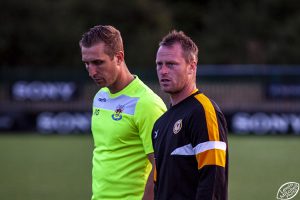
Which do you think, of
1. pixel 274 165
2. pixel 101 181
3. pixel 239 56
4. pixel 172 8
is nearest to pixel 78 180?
pixel 274 165

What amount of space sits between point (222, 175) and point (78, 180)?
8.59m

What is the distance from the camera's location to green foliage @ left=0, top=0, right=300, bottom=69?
38281mm

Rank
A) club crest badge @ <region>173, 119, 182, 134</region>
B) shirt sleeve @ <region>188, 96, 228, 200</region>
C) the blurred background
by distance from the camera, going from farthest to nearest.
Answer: the blurred background → club crest badge @ <region>173, 119, 182, 134</region> → shirt sleeve @ <region>188, 96, 228, 200</region>

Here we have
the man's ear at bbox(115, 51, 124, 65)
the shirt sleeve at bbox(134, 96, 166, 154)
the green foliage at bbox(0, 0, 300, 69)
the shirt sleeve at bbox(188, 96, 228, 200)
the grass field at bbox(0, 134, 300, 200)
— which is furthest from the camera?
the green foliage at bbox(0, 0, 300, 69)

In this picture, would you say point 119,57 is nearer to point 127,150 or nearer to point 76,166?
→ point 127,150

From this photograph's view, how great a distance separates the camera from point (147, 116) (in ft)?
16.0

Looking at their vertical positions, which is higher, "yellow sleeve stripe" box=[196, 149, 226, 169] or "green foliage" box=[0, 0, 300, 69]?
"green foliage" box=[0, 0, 300, 69]

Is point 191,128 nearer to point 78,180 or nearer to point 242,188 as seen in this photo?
point 242,188

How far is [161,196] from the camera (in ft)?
14.3

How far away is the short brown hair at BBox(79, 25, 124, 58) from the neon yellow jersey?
12.5 inches

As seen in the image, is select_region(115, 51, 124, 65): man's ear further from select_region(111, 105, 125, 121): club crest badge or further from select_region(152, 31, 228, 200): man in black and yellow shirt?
select_region(152, 31, 228, 200): man in black and yellow shirt

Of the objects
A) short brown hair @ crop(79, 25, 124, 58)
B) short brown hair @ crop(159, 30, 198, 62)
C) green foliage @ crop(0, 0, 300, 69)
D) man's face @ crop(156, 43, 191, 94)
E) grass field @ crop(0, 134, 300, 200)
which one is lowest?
grass field @ crop(0, 134, 300, 200)

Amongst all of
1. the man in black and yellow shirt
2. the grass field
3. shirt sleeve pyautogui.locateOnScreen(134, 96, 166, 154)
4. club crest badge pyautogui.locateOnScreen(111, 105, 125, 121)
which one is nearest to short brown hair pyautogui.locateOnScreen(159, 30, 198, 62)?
the man in black and yellow shirt

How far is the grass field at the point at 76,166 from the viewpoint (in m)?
11.4
